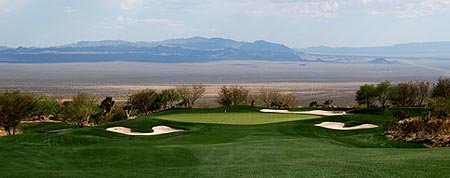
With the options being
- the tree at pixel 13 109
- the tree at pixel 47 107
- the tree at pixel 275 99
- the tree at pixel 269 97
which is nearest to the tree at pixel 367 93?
the tree at pixel 275 99

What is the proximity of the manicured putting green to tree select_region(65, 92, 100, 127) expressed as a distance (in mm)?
15437

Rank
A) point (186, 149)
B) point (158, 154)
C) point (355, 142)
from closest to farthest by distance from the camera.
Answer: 1. point (158, 154)
2. point (186, 149)
3. point (355, 142)

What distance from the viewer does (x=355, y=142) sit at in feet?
88.7

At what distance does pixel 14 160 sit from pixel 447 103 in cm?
2324

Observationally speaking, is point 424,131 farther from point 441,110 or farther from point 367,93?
point 367,93

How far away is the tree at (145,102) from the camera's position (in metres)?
69.1

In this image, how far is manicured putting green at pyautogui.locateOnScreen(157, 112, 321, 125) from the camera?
40.1m

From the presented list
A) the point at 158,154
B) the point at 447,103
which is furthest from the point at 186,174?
the point at 447,103

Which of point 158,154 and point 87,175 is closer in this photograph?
point 87,175

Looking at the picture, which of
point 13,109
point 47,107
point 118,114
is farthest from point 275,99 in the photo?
point 13,109

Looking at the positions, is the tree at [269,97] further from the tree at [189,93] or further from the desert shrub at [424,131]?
the desert shrub at [424,131]

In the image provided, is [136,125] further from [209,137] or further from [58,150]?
[58,150]

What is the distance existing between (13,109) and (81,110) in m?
15.6

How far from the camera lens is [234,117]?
143 feet
